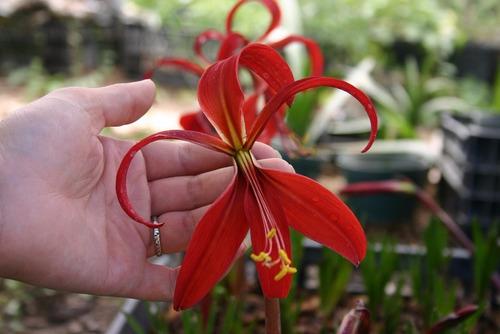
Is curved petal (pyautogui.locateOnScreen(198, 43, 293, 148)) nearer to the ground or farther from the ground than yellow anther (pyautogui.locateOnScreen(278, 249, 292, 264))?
farther from the ground

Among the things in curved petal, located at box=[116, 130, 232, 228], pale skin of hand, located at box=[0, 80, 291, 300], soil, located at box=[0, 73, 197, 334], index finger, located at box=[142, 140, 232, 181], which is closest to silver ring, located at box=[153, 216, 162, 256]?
pale skin of hand, located at box=[0, 80, 291, 300]

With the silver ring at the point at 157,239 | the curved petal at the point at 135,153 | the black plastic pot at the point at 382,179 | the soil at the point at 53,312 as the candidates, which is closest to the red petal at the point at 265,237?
the curved petal at the point at 135,153

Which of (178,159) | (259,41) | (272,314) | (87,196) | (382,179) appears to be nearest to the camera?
(272,314)

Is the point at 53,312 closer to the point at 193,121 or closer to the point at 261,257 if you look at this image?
the point at 193,121

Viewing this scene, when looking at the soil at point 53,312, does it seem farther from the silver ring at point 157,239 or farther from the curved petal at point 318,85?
the curved petal at point 318,85

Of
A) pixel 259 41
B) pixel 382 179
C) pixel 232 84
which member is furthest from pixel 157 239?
pixel 382 179

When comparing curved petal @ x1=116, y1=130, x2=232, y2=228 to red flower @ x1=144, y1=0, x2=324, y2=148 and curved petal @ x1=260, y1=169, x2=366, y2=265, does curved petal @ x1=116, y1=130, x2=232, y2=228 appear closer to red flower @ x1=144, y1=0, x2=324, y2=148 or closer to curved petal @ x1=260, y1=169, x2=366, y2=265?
curved petal @ x1=260, y1=169, x2=366, y2=265

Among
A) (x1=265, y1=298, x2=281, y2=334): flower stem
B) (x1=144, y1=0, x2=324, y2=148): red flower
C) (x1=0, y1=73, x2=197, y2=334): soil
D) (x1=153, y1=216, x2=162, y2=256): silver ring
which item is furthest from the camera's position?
(x1=0, y1=73, x2=197, y2=334): soil
